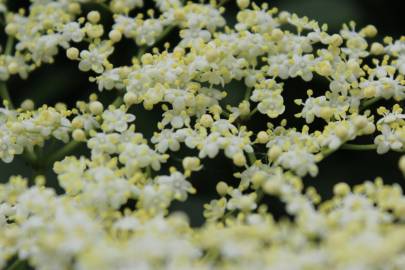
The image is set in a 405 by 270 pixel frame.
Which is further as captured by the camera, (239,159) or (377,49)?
(377,49)

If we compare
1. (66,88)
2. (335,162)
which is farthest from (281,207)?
(66,88)

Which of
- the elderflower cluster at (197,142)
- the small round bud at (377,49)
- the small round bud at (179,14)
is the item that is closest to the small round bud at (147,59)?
the elderflower cluster at (197,142)

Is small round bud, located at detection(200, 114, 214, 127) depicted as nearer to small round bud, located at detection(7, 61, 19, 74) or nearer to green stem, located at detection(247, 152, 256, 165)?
green stem, located at detection(247, 152, 256, 165)

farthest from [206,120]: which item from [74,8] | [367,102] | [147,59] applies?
[74,8]

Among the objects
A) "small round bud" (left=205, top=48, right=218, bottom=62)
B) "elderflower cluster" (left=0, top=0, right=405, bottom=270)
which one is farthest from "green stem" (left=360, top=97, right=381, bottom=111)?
"small round bud" (left=205, top=48, right=218, bottom=62)

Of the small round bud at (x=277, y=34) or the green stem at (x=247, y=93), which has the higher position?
the small round bud at (x=277, y=34)

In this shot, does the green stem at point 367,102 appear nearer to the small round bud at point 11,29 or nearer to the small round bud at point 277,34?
the small round bud at point 277,34

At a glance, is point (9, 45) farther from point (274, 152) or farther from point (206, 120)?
point (274, 152)
